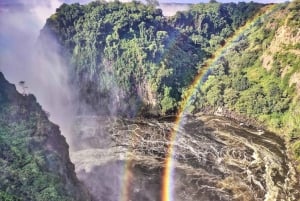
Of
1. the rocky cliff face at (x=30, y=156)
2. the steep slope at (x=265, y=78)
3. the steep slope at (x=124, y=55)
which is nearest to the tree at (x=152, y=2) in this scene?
the steep slope at (x=124, y=55)

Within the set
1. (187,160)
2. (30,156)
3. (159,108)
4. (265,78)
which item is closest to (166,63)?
(159,108)

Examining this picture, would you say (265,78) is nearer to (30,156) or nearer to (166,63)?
(166,63)

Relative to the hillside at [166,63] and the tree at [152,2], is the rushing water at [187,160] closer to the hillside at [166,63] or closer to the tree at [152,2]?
the hillside at [166,63]

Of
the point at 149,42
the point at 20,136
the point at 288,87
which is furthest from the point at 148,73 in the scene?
the point at 20,136

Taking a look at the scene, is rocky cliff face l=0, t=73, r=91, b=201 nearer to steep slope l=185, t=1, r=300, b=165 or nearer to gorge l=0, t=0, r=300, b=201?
gorge l=0, t=0, r=300, b=201

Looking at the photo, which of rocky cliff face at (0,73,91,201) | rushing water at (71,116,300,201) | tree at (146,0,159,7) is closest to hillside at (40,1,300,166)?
rushing water at (71,116,300,201)

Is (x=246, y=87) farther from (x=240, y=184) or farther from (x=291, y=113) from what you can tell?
(x=240, y=184)
